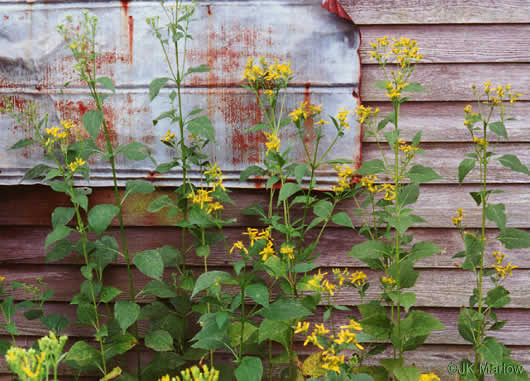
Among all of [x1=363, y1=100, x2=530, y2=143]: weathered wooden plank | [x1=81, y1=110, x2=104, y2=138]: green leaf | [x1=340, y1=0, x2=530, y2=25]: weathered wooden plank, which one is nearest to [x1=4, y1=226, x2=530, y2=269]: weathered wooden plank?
[x1=363, y1=100, x2=530, y2=143]: weathered wooden plank

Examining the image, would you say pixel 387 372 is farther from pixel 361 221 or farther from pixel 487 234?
pixel 487 234

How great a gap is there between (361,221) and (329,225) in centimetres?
17

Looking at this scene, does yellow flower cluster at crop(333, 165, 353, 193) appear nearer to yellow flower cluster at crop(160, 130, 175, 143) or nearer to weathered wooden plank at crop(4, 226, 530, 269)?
weathered wooden plank at crop(4, 226, 530, 269)

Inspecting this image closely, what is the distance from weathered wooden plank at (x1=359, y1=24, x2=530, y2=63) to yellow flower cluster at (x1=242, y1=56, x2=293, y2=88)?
1.76 feet

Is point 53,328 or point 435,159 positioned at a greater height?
point 435,159

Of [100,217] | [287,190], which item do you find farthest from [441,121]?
[100,217]

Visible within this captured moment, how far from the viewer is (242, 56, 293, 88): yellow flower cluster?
1999 millimetres

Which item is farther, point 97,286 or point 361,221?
point 361,221

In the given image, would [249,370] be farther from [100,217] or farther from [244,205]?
[244,205]

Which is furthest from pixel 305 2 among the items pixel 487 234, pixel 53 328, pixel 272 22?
pixel 53 328

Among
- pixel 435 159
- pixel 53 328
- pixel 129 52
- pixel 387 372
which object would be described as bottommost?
pixel 387 372

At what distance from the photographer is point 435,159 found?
7.78ft

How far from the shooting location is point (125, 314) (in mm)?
1868

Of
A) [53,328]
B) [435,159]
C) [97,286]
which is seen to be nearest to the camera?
[97,286]
